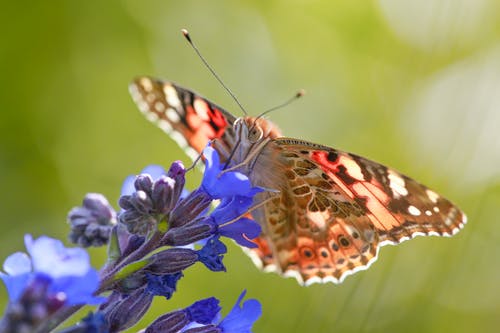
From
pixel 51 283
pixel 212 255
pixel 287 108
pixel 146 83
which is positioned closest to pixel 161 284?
pixel 212 255

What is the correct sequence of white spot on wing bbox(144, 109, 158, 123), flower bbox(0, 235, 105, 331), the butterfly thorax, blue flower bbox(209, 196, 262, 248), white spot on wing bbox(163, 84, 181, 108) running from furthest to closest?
1. white spot on wing bbox(144, 109, 158, 123)
2. white spot on wing bbox(163, 84, 181, 108)
3. the butterfly thorax
4. blue flower bbox(209, 196, 262, 248)
5. flower bbox(0, 235, 105, 331)

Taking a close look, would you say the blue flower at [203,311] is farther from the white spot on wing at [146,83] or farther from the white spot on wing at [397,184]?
the white spot on wing at [146,83]

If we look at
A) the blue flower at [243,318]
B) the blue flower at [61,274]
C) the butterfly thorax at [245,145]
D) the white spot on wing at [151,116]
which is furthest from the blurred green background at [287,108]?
the blue flower at [61,274]

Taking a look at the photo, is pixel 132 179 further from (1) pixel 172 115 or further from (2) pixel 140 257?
(1) pixel 172 115

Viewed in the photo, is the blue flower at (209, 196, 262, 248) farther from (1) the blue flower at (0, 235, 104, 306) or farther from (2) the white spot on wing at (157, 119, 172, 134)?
(2) the white spot on wing at (157, 119, 172, 134)

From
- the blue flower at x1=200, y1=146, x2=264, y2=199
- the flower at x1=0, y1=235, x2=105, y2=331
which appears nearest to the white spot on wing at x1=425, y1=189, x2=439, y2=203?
the blue flower at x1=200, y1=146, x2=264, y2=199
